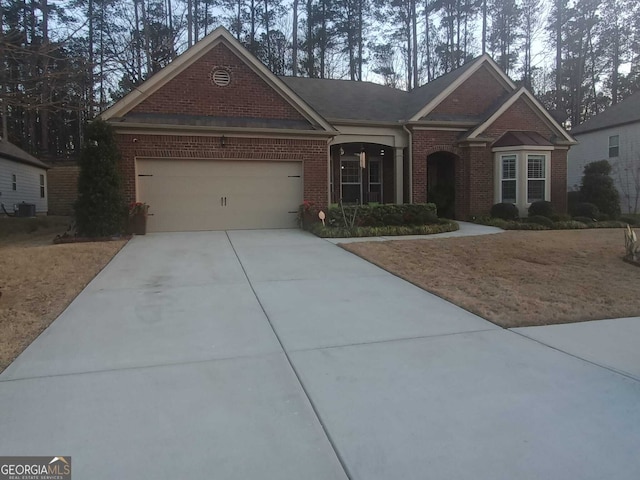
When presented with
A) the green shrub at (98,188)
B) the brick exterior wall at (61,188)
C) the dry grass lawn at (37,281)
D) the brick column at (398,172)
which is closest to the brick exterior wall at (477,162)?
the brick column at (398,172)

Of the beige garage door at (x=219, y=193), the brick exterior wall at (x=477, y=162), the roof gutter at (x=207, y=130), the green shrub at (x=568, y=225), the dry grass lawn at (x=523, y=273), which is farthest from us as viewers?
the brick exterior wall at (x=477, y=162)

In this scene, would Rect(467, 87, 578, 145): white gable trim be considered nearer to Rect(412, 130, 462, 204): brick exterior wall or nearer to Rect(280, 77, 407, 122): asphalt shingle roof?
Rect(412, 130, 462, 204): brick exterior wall

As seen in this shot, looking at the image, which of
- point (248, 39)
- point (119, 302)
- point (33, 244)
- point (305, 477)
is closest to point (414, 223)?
point (119, 302)

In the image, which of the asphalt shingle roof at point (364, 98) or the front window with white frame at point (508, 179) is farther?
the asphalt shingle roof at point (364, 98)

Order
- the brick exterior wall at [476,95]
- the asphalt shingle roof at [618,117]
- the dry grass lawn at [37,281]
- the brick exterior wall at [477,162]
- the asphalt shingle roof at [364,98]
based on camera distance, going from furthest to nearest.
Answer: the asphalt shingle roof at [618,117]
the brick exterior wall at [476,95]
the asphalt shingle roof at [364,98]
the brick exterior wall at [477,162]
the dry grass lawn at [37,281]

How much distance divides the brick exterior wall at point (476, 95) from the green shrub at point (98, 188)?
1166cm

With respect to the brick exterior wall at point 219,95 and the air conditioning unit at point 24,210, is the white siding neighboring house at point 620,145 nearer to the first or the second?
the brick exterior wall at point 219,95

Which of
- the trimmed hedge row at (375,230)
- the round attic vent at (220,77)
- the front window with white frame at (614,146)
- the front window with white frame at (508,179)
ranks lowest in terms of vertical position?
the trimmed hedge row at (375,230)

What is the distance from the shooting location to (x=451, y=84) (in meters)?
17.0

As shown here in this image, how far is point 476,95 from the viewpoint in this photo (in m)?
17.5

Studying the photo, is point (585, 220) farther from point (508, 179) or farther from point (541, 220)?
point (508, 179)

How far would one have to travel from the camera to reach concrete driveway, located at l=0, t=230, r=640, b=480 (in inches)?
107

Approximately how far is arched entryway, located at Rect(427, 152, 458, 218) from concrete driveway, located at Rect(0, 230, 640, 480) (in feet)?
40.4

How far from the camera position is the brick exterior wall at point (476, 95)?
1716 cm
